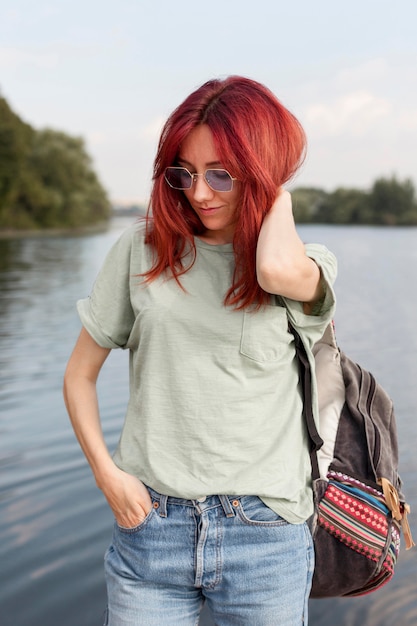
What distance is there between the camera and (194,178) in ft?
5.71

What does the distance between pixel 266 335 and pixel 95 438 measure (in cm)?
45

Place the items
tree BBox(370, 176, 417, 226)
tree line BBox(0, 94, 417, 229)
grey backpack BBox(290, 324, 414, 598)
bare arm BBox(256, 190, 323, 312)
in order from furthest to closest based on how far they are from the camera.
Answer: tree BBox(370, 176, 417, 226), tree line BBox(0, 94, 417, 229), grey backpack BBox(290, 324, 414, 598), bare arm BBox(256, 190, 323, 312)

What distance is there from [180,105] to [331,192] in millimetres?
Answer: 91826

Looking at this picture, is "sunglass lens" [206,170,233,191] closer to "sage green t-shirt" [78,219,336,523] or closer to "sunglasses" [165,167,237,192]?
"sunglasses" [165,167,237,192]

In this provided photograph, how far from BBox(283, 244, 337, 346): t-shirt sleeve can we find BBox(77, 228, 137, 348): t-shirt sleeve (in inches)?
14.1

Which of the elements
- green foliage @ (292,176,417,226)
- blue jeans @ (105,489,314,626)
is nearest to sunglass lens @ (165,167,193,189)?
blue jeans @ (105,489,314,626)

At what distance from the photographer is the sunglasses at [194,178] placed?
1.70 m

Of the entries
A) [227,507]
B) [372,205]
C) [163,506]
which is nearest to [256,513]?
[227,507]

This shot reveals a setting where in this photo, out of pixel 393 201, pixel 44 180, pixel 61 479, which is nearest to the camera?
pixel 61 479

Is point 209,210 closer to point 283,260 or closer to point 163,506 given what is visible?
point 283,260

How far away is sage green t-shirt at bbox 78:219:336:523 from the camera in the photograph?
171 cm

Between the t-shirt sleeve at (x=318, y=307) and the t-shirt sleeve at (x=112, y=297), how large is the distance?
36cm

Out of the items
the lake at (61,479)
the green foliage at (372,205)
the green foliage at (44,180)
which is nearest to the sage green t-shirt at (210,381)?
the lake at (61,479)

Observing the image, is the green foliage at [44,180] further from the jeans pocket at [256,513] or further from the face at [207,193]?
the jeans pocket at [256,513]
